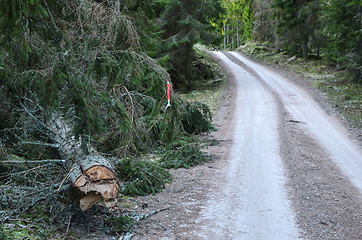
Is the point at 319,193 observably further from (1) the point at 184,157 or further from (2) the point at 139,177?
(2) the point at 139,177

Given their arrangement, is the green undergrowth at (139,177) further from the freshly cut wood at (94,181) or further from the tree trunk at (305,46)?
the tree trunk at (305,46)

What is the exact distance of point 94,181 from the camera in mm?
4508

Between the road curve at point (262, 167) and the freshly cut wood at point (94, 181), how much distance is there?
1.69 m

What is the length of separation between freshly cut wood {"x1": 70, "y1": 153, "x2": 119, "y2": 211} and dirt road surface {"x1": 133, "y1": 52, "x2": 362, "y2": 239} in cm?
91

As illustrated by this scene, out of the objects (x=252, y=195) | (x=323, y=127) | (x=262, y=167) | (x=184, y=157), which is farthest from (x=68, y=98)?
(x=323, y=127)

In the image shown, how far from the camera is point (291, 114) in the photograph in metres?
15.7

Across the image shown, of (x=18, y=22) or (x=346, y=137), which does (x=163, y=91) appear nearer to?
(x=18, y=22)

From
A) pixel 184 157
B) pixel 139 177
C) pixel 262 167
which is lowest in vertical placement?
pixel 262 167

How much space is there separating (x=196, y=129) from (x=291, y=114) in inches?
260

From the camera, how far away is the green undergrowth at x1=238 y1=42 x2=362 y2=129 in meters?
16.3

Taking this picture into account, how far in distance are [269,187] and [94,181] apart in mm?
4434

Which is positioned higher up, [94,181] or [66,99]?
[66,99]

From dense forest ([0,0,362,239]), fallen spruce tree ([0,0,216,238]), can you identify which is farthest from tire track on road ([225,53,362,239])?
fallen spruce tree ([0,0,216,238])

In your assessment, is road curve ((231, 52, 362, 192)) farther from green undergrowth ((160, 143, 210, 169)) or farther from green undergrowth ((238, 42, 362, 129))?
green undergrowth ((160, 143, 210, 169))
